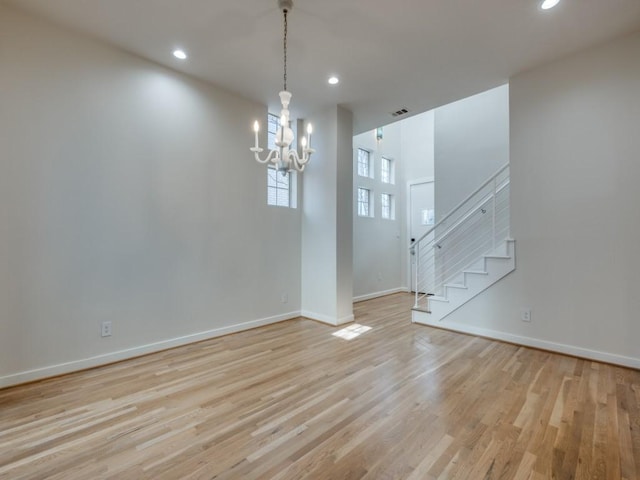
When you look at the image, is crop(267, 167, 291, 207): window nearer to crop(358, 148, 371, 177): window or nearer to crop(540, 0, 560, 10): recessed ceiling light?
crop(358, 148, 371, 177): window

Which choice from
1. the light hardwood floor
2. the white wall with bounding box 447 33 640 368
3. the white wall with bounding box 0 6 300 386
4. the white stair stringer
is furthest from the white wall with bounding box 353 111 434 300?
the light hardwood floor

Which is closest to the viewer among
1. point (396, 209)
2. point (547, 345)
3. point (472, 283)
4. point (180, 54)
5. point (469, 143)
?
point (180, 54)

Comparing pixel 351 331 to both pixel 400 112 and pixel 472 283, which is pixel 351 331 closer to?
pixel 472 283

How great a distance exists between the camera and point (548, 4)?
2305mm

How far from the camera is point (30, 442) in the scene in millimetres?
1709

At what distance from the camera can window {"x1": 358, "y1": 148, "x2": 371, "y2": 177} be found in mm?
6184

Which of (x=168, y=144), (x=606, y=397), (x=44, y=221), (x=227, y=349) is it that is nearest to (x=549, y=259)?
(x=606, y=397)

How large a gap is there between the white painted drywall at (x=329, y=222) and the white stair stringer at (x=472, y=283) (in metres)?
1.13

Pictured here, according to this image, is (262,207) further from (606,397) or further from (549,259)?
(606,397)

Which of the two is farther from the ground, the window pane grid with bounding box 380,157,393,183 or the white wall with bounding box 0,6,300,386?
the window pane grid with bounding box 380,157,393,183

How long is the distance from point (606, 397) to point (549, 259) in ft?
4.54

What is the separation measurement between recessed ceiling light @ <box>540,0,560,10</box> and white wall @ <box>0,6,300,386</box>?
10.5 feet

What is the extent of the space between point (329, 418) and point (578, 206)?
3.17 m

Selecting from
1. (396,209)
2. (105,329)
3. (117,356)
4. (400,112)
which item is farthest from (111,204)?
(396,209)
